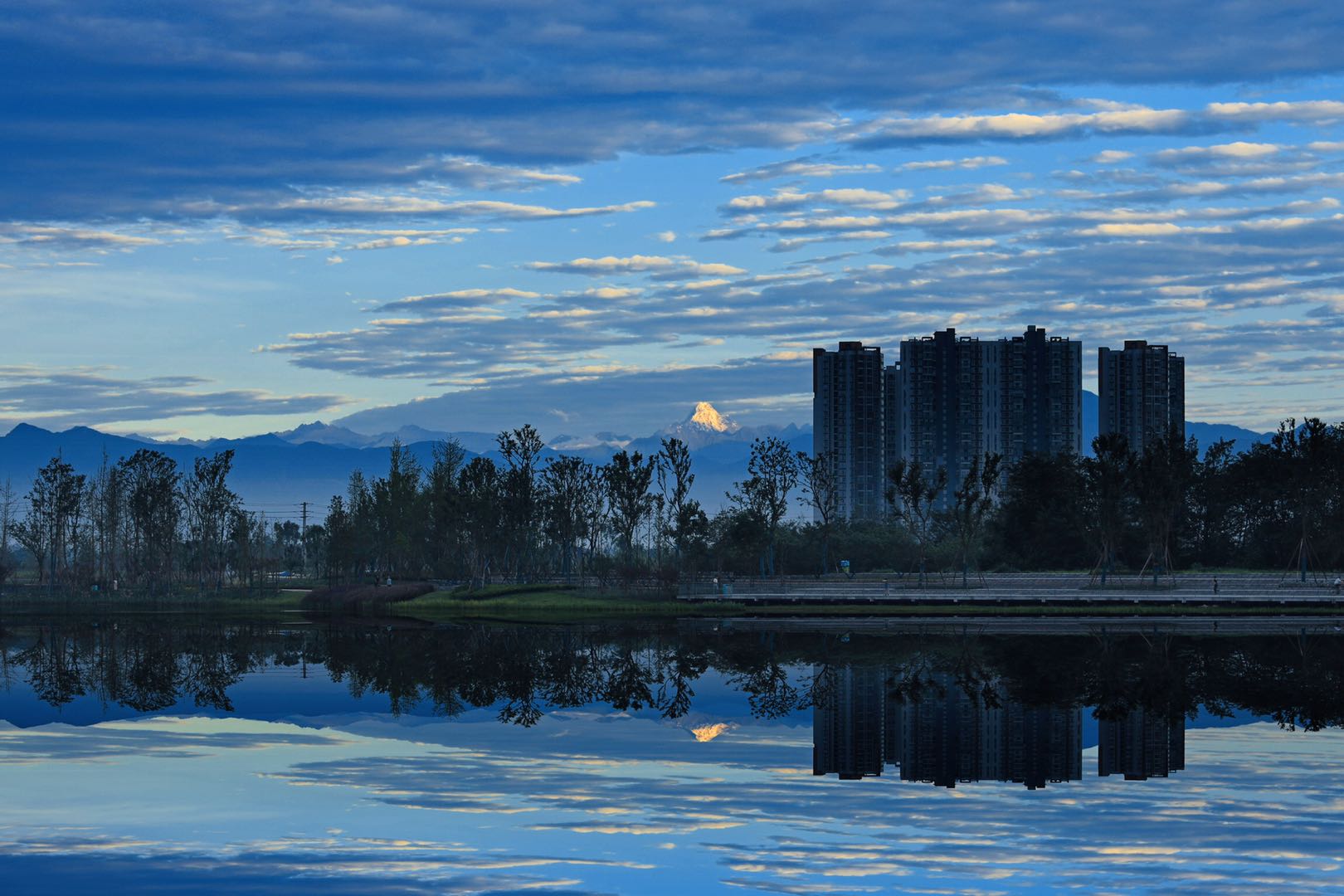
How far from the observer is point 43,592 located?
100688 millimetres

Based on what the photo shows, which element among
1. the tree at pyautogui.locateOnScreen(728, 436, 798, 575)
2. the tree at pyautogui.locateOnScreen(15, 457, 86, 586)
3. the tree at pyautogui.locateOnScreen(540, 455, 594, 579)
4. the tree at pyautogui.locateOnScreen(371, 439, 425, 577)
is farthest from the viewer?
the tree at pyautogui.locateOnScreen(15, 457, 86, 586)

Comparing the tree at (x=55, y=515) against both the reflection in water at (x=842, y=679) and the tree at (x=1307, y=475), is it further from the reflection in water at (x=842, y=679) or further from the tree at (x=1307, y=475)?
the tree at (x=1307, y=475)

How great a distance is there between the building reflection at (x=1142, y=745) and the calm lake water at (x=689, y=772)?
11 centimetres

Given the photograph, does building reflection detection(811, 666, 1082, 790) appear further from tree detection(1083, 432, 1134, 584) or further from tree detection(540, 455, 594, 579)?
tree detection(540, 455, 594, 579)

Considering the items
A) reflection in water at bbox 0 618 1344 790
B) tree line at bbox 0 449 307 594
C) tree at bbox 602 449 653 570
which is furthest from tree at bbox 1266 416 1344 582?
tree line at bbox 0 449 307 594

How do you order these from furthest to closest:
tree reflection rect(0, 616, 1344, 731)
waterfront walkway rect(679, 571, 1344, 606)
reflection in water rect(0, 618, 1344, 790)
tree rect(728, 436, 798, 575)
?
tree rect(728, 436, 798, 575), waterfront walkway rect(679, 571, 1344, 606), tree reflection rect(0, 616, 1344, 731), reflection in water rect(0, 618, 1344, 790)

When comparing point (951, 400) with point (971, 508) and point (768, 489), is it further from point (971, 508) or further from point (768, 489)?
point (971, 508)

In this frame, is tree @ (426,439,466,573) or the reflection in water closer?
the reflection in water

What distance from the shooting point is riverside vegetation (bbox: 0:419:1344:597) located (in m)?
82.1

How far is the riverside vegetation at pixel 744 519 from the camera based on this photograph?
8212 centimetres

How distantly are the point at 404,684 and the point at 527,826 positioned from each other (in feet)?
69.8

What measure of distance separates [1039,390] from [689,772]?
160 meters

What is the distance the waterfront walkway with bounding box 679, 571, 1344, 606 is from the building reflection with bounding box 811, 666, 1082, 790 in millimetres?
33205

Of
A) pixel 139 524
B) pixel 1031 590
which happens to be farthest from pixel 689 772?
pixel 139 524
